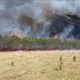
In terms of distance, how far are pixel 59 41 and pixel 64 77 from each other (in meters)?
Result: 122

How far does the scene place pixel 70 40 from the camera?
488 feet

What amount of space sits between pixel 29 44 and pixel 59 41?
23.4 meters

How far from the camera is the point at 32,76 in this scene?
21.4m

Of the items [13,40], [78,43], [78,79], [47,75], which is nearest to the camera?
[78,79]

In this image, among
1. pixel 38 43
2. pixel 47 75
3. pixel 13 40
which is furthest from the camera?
pixel 38 43

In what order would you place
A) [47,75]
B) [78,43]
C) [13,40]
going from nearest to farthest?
[47,75] < [13,40] < [78,43]

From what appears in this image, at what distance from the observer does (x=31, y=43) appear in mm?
126688

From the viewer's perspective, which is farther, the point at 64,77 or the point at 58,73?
the point at 58,73

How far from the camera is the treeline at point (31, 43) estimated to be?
113625 millimetres

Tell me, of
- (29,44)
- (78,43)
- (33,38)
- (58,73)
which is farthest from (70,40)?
(58,73)

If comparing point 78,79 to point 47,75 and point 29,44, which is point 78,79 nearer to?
point 47,75

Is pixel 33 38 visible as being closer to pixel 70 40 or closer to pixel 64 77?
pixel 70 40

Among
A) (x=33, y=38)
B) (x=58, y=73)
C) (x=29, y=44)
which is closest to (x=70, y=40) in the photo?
(x=33, y=38)

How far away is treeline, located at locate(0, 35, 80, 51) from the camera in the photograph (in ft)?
373
